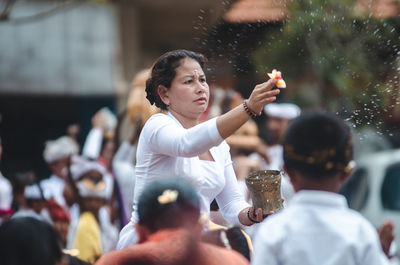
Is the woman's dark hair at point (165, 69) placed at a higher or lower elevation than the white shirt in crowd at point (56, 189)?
higher

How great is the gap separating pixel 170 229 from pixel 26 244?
56 cm

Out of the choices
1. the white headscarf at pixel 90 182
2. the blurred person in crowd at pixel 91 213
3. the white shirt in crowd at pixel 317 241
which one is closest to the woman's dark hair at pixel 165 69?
the white shirt in crowd at pixel 317 241

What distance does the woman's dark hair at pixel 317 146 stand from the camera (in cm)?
324

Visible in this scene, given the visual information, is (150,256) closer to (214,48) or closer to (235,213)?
(235,213)

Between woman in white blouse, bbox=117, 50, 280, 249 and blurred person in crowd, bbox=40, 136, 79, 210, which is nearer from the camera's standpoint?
woman in white blouse, bbox=117, 50, 280, 249

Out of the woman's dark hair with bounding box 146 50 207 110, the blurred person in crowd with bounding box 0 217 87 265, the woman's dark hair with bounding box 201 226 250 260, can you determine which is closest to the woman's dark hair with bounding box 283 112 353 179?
the woman's dark hair with bounding box 201 226 250 260

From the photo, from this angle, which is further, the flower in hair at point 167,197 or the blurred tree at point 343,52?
the blurred tree at point 343,52

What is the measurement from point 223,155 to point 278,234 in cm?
148

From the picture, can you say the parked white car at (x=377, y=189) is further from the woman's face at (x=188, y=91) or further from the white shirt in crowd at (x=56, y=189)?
the woman's face at (x=188, y=91)

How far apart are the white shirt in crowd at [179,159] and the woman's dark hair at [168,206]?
522mm

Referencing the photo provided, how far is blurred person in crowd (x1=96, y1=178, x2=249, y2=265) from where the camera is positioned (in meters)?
3.30

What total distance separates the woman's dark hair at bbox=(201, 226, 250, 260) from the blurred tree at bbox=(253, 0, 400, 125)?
4.62ft

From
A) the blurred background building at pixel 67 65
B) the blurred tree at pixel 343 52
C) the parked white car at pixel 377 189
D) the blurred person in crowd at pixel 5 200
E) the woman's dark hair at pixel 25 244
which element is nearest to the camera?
the woman's dark hair at pixel 25 244

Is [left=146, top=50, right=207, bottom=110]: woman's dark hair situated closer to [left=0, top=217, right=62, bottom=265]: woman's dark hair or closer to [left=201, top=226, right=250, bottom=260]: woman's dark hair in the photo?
[left=201, top=226, right=250, bottom=260]: woman's dark hair
